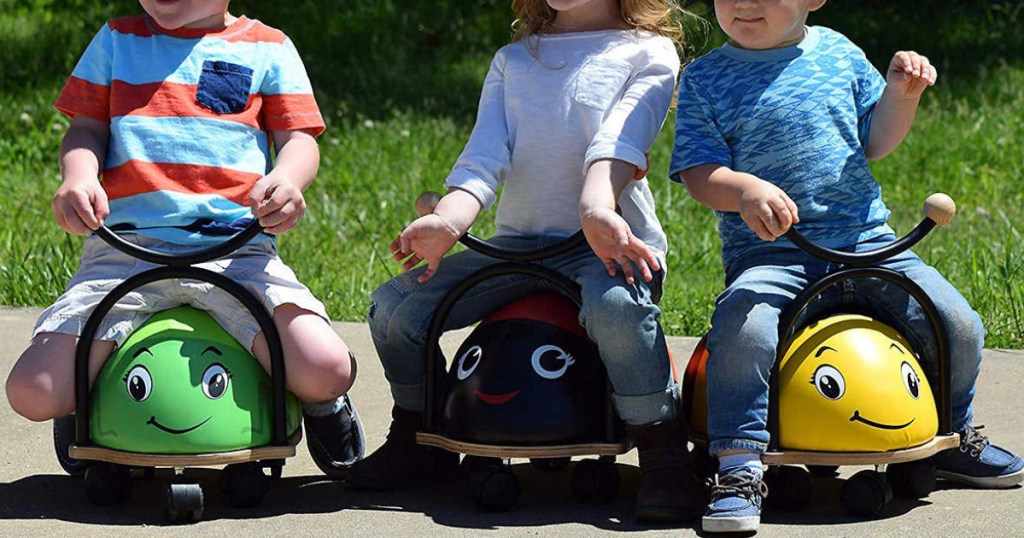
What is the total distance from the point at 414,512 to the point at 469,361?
0.38 metres

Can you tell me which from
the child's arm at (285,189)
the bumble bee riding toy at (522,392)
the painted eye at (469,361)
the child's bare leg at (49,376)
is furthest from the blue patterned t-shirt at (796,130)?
the child's bare leg at (49,376)

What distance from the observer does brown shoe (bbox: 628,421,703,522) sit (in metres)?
3.70

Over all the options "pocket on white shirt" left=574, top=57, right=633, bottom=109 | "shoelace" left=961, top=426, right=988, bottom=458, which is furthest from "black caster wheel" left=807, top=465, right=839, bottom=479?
"pocket on white shirt" left=574, top=57, right=633, bottom=109

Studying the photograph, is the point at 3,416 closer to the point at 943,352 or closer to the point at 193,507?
the point at 193,507

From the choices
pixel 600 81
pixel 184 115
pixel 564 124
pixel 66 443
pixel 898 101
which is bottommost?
pixel 66 443

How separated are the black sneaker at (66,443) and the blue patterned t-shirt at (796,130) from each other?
1.62 metres

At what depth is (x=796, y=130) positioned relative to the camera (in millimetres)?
3863

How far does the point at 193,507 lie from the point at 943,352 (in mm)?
1776

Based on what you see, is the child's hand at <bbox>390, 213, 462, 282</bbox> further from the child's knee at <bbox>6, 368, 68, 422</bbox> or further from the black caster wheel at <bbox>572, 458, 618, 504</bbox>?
the child's knee at <bbox>6, 368, 68, 422</bbox>

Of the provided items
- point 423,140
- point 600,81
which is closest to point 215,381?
point 600,81

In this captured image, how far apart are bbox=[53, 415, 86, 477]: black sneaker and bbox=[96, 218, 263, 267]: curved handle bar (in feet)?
1.76

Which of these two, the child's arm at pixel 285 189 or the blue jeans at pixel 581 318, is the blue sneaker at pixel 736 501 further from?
the child's arm at pixel 285 189

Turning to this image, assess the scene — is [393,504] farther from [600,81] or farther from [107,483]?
[600,81]

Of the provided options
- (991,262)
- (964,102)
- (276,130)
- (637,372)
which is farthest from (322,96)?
(637,372)
